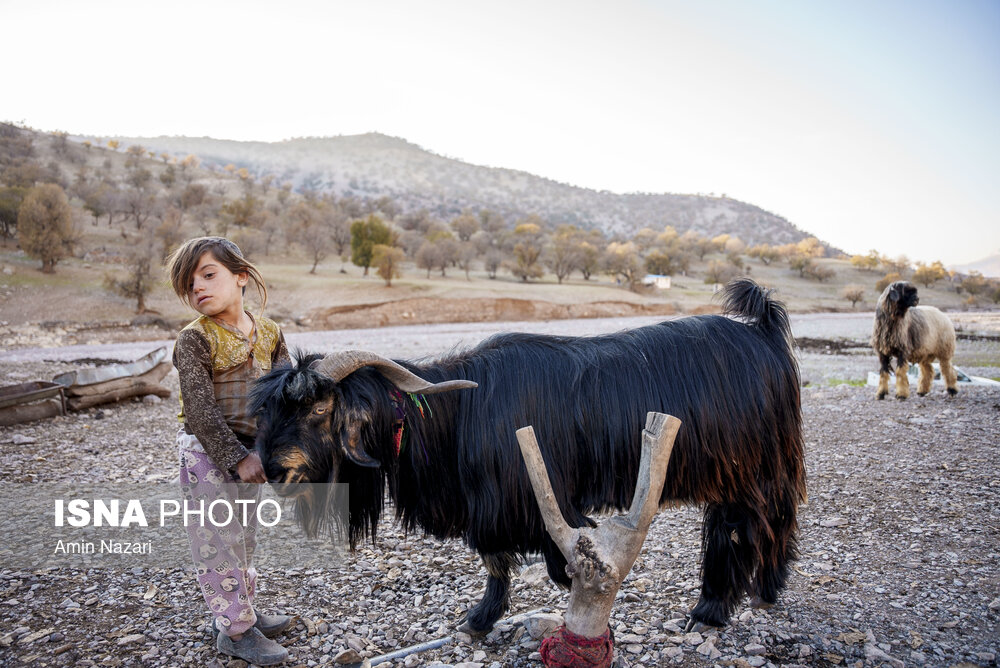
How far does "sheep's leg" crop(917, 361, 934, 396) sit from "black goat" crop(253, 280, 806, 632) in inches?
368

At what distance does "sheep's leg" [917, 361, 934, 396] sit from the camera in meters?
11.0

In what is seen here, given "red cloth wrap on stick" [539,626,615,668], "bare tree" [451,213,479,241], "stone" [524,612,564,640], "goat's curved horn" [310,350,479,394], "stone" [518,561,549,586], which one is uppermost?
"bare tree" [451,213,479,241]

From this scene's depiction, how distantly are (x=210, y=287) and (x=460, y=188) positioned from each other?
453ft

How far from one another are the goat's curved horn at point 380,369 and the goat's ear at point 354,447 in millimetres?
289

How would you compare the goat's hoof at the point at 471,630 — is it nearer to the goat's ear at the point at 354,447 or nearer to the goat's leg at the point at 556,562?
the goat's leg at the point at 556,562

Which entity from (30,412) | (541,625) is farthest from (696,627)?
(30,412)

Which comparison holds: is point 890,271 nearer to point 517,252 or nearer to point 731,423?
point 517,252

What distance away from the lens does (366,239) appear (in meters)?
46.0

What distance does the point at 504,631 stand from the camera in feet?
12.8

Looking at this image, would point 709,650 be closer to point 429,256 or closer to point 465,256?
point 429,256

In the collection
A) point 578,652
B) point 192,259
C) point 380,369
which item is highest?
point 192,259

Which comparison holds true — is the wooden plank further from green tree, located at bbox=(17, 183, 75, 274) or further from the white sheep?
green tree, located at bbox=(17, 183, 75, 274)

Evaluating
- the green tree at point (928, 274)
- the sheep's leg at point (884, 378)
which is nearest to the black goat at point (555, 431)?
the sheep's leg at point (884, 378)

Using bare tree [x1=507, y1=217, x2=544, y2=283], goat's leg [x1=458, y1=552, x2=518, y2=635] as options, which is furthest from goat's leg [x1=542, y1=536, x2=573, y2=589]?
bare tree [x1=507, y1=217, x2=544, y2=283]
